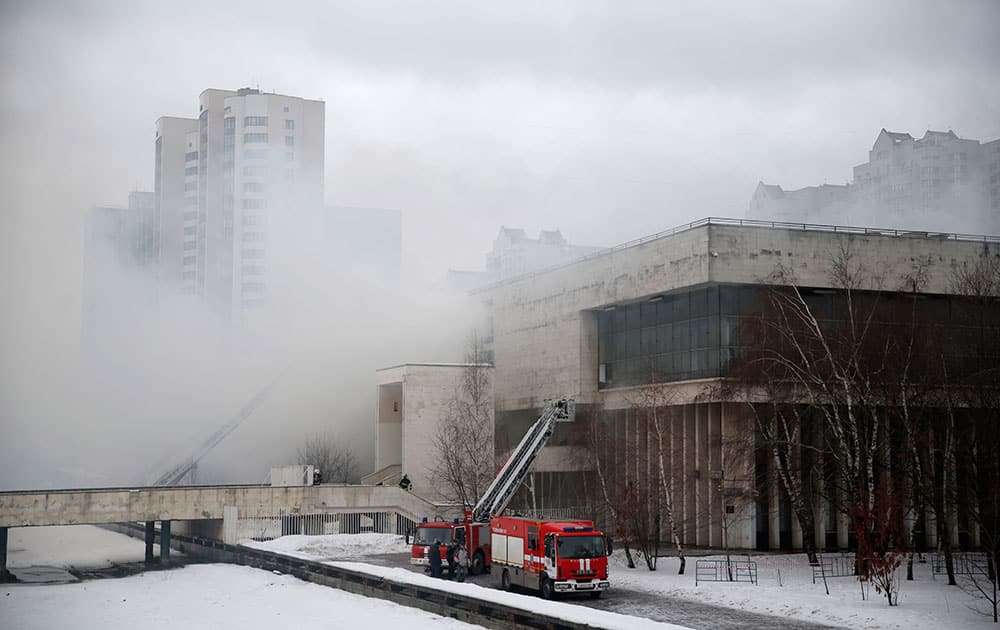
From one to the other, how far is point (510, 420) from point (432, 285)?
827 inches

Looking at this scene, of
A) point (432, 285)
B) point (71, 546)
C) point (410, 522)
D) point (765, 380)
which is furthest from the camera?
point (432, 285)

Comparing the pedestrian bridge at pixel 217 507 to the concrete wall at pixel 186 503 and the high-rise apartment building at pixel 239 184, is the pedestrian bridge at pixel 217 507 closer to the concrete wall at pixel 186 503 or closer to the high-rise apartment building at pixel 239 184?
the concrete wall at pixel 186 503

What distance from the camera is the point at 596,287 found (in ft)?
198

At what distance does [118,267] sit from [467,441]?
91.6 meters

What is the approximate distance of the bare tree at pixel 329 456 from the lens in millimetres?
78875

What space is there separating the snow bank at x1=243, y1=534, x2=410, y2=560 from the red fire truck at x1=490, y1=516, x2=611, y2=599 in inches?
653

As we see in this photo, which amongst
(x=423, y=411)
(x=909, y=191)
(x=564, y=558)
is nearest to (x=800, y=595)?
(x=564, y=558)

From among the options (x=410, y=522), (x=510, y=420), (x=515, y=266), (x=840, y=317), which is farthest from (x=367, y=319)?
(x=515, y=266)

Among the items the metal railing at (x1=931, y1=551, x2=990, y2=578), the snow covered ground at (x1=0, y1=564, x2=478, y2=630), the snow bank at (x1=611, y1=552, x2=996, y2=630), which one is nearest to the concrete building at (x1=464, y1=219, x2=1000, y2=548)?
the snow bank at (x1=611, y1=552, x2=996, y2=630)

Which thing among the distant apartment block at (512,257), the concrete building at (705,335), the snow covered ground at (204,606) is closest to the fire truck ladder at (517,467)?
the concrete building at (705,335)

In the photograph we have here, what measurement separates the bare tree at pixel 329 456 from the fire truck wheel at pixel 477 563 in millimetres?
37534

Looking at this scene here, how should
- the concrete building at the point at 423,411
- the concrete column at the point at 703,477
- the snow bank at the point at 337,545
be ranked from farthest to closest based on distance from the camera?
the concrete building at the point at 423,411 < the concrete column at the point at 703,477 < the snow bank at the point at 337,545

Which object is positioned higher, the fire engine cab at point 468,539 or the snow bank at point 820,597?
the fire engine cab at point 468,539

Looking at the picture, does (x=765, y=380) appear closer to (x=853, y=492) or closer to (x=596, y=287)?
(x=853, y=492)
